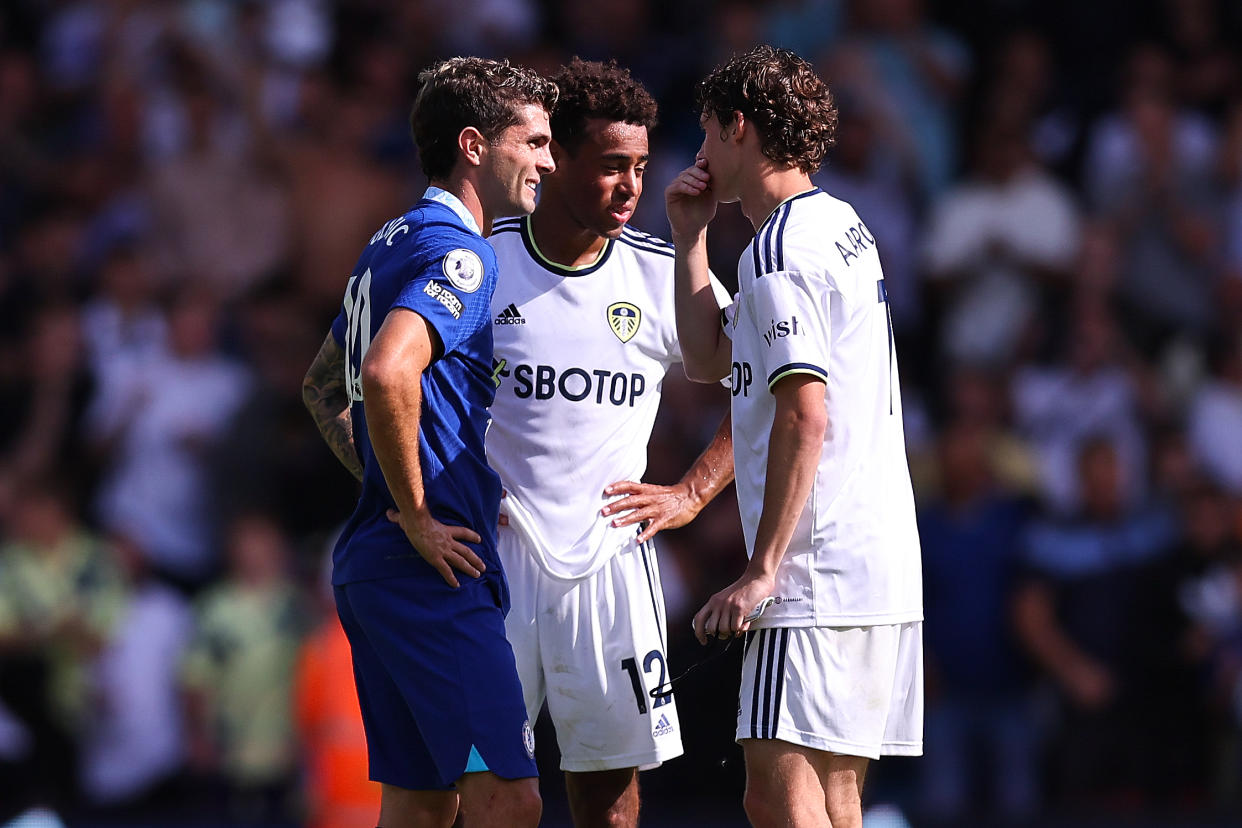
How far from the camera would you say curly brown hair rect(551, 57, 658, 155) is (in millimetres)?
5957

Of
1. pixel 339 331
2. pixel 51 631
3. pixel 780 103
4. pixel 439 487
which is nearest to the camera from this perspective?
pixel 439 487

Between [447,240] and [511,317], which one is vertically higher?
[447,240]

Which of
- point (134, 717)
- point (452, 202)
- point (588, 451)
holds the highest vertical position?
point (452, 202)

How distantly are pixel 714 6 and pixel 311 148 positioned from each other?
299 centimetres

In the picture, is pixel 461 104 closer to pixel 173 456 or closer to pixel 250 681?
pixel 250 681

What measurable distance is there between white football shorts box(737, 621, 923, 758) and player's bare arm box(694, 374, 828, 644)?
0.17 metres

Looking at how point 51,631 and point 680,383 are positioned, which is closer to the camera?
point 680,383

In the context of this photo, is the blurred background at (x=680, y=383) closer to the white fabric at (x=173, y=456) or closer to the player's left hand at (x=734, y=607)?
the white fabric at (x=173, y=456)

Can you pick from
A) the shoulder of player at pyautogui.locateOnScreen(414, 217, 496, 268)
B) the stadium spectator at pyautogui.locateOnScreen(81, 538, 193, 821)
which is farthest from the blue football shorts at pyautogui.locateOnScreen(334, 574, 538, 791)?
the stadium spectator at pyautogui.locateOnScreen(81, 538, 193, 821)

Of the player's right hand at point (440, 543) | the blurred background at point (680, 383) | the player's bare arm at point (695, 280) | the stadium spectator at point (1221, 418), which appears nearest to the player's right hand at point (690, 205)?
the player's bare arm at point (695, 280)

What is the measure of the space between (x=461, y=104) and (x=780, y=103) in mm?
974

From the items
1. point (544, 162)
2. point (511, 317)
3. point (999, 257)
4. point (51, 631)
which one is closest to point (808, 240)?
point (544, 162)

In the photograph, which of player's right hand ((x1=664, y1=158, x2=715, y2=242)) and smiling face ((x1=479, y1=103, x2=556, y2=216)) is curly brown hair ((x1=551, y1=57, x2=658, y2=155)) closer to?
player's right hand ((x1=664, y1=158, x2=715, y2=242))

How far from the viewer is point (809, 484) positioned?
4902mm
